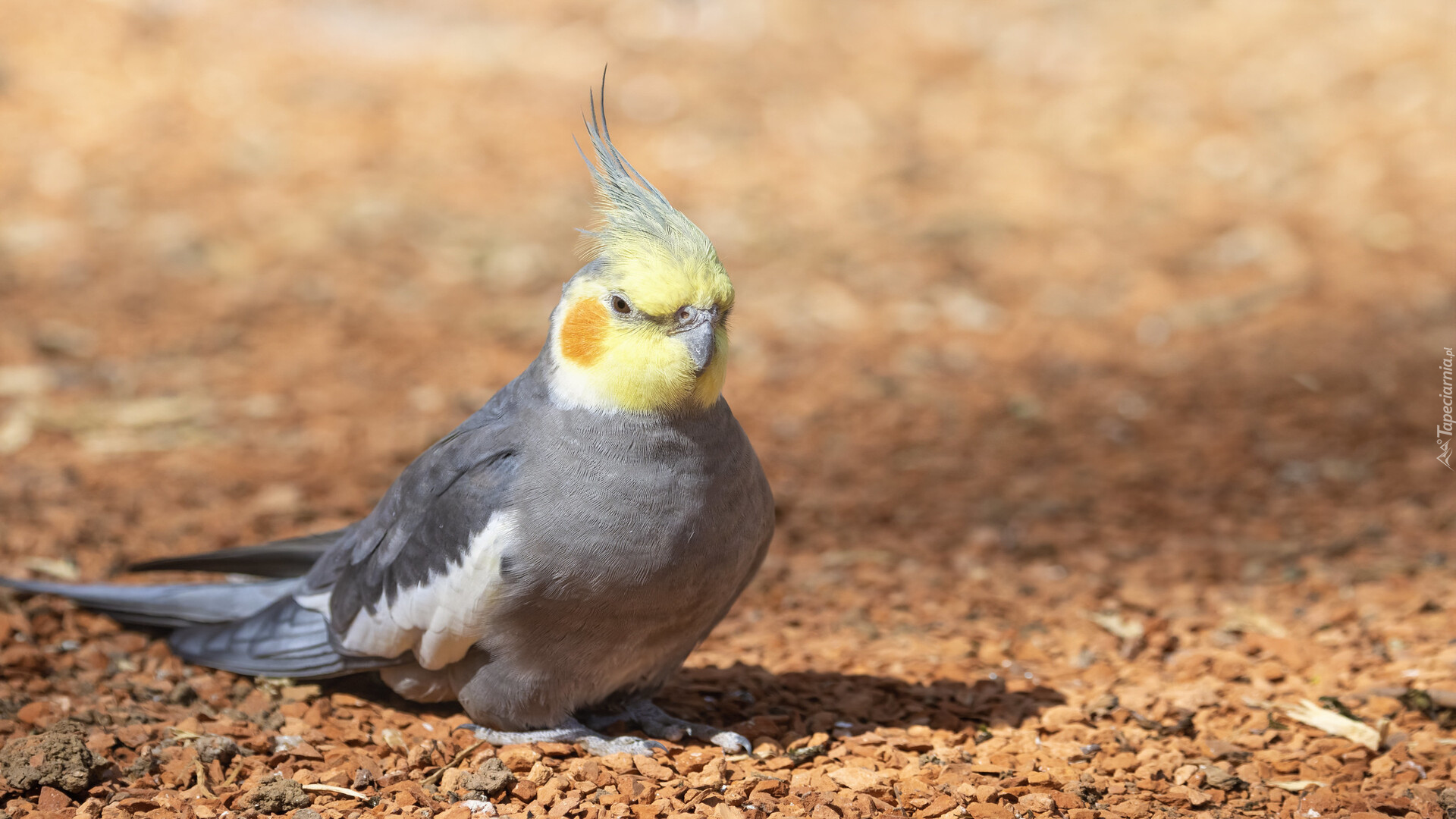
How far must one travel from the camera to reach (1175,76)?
39.2ft

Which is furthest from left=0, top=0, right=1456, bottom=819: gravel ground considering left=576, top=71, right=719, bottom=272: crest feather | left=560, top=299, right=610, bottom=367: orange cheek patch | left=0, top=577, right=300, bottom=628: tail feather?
left=576, top=71, right=719, bottom=272: crest feather

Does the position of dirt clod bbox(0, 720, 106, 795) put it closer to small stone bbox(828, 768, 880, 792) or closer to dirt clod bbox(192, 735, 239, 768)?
dirt clod bbox(192, 735, 239, 768)

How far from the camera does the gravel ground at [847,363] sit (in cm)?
413

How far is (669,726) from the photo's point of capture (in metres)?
4.35

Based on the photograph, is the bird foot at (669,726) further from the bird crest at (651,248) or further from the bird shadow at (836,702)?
the bird crest at (651,248)

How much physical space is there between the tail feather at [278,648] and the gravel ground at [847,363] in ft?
0.35

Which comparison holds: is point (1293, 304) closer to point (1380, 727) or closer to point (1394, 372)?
point (1394, 372)

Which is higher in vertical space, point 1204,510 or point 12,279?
point 12,279

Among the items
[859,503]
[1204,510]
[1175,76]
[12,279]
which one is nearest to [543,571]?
[859,503]

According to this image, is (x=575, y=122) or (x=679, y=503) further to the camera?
(x=575, y=122)

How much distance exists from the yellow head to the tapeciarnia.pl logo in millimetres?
4782

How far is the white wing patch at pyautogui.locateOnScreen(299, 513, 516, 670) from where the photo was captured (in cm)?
381

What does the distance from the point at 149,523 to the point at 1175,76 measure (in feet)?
32.8

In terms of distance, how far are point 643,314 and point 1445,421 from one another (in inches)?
213
